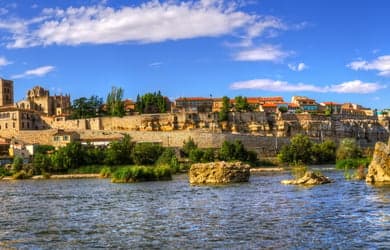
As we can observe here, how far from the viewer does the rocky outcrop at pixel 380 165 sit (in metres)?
32.2

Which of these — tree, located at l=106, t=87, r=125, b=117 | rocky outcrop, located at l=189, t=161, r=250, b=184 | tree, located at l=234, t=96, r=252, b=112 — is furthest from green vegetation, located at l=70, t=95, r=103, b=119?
rocky outcrop, located at l=189, t=161, r=250, b=184

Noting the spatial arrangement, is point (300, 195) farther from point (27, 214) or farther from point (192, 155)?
point (192, 155)

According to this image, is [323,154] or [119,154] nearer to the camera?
[119,154]

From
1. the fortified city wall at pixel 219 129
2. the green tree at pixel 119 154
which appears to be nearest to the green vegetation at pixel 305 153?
the fortified city wall at pixel 219 129

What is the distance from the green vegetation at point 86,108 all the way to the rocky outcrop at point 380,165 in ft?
251

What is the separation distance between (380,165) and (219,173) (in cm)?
1128

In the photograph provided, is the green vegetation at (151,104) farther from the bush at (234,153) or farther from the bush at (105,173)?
the bush at (105,173)

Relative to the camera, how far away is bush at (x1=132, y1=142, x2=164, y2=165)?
74.4 metres

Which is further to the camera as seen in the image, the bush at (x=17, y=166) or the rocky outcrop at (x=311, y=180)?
the bush at (x=17, y=166)

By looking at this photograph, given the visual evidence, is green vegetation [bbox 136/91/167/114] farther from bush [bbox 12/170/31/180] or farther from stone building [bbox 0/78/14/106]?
bush [bbox 12/170/31/180]

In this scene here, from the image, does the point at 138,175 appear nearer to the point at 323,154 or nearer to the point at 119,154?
the point at 119,154

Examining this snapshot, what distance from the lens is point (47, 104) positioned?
377ft

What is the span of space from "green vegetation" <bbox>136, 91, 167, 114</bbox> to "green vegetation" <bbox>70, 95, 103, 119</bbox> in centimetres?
756

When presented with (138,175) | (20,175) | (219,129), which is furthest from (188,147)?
(138,175)
